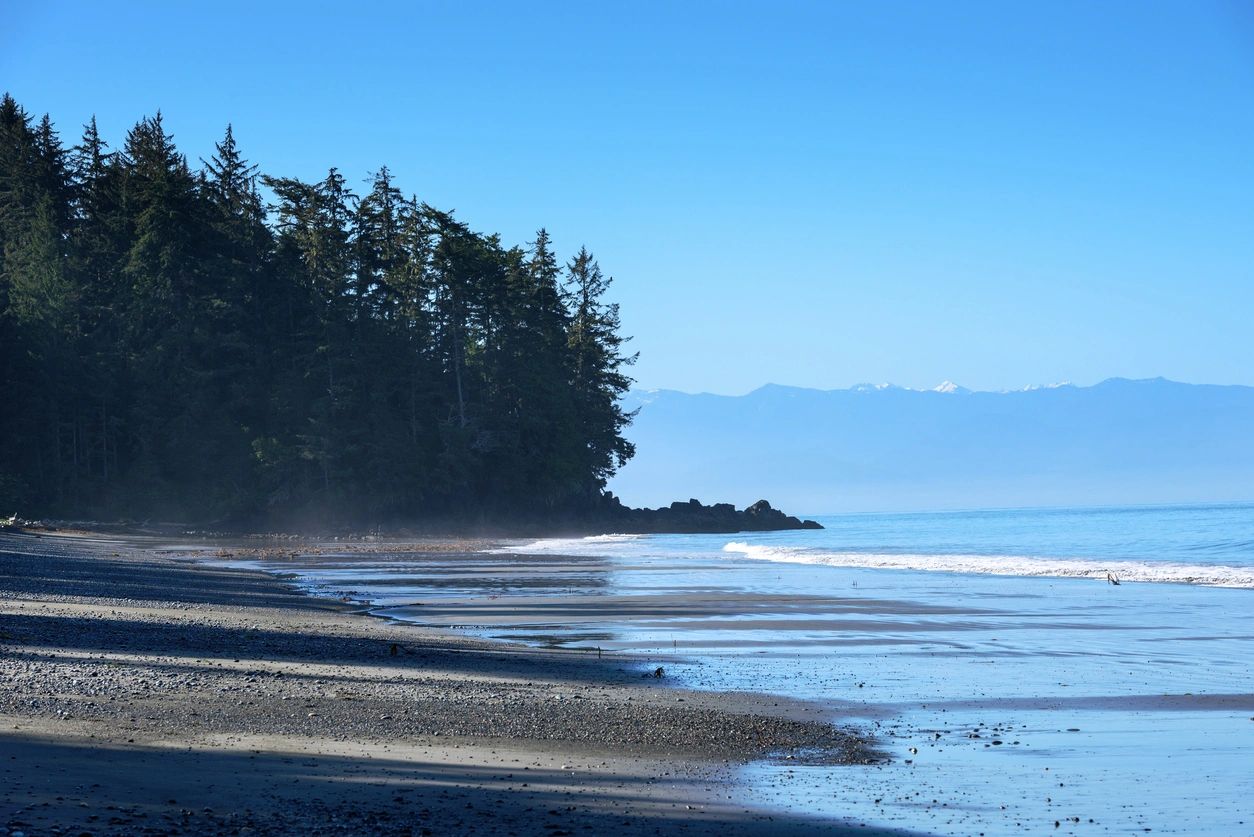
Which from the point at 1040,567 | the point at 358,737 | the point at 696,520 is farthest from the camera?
the point at 696,520

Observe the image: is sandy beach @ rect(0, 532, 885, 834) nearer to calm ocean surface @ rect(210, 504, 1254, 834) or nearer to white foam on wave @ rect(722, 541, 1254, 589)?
calm ocean surface @ rect(210, 504, 1254, 834)

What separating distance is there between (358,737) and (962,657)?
920 cm

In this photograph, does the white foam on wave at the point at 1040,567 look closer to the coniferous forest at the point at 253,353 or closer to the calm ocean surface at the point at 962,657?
the calm ocean surface at the point at 962,657

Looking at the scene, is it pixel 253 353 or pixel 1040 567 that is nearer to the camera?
pixel 1040 567

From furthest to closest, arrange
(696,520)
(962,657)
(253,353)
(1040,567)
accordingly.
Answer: (696,520)
(253,353)
(1040,567)
(962,657)

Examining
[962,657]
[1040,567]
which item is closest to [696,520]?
[1040,567]

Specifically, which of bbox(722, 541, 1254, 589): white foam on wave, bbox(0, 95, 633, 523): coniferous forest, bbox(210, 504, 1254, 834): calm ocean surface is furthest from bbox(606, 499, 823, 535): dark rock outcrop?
bbox(210, 504, 1254, 834): calm ocean surface

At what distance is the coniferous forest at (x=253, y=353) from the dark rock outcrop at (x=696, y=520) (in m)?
6.25

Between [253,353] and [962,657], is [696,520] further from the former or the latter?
[962,657]

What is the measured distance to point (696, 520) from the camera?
89750 mm

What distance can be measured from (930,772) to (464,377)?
71122mm

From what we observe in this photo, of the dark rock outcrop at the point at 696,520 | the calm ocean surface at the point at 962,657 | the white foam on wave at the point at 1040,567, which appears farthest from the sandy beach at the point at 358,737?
the dark rock outcrop at the point at 696,520

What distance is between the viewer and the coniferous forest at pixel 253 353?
225ft

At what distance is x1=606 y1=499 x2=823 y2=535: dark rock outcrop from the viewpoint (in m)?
86.2
